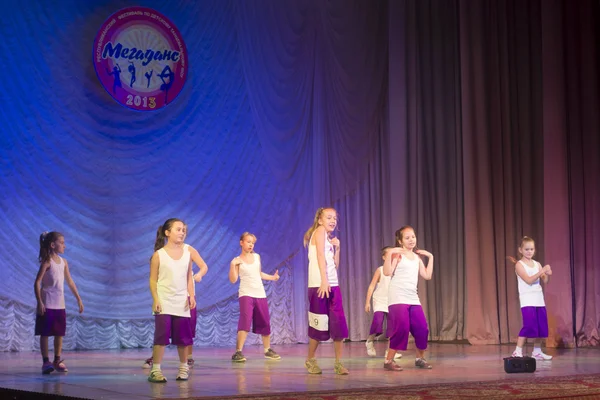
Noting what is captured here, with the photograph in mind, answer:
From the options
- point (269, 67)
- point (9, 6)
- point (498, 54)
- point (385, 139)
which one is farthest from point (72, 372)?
point (498, 54)

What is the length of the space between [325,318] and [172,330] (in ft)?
4.39

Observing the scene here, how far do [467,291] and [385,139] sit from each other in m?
2.68

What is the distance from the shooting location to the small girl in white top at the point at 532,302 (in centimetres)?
871

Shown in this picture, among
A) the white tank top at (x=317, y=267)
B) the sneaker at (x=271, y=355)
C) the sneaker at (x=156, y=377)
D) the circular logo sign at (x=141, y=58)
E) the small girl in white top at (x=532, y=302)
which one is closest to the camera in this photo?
the sneaker at (x=156, y=377)

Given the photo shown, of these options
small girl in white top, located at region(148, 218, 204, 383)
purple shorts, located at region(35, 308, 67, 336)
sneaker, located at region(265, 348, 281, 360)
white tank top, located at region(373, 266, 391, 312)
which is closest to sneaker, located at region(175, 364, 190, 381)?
small girl in white top, located at region(148, 218, 204, 383)

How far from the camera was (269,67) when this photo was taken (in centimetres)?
1224

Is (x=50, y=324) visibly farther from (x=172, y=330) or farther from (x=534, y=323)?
(x=534, y=323)

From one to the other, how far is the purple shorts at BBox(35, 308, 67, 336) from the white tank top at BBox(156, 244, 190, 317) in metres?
1.62

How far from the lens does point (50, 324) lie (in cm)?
779

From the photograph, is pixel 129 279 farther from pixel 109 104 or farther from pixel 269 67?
pixel 269 67

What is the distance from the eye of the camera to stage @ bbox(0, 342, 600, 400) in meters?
5.97

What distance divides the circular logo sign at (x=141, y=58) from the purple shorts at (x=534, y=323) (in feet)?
18.5

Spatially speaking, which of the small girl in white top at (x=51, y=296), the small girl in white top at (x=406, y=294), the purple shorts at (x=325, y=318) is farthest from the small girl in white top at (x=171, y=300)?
the small girl in white top at (x=406, y=294)

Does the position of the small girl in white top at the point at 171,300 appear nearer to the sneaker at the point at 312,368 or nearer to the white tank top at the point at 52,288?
the sneaker at the point at 312,368
